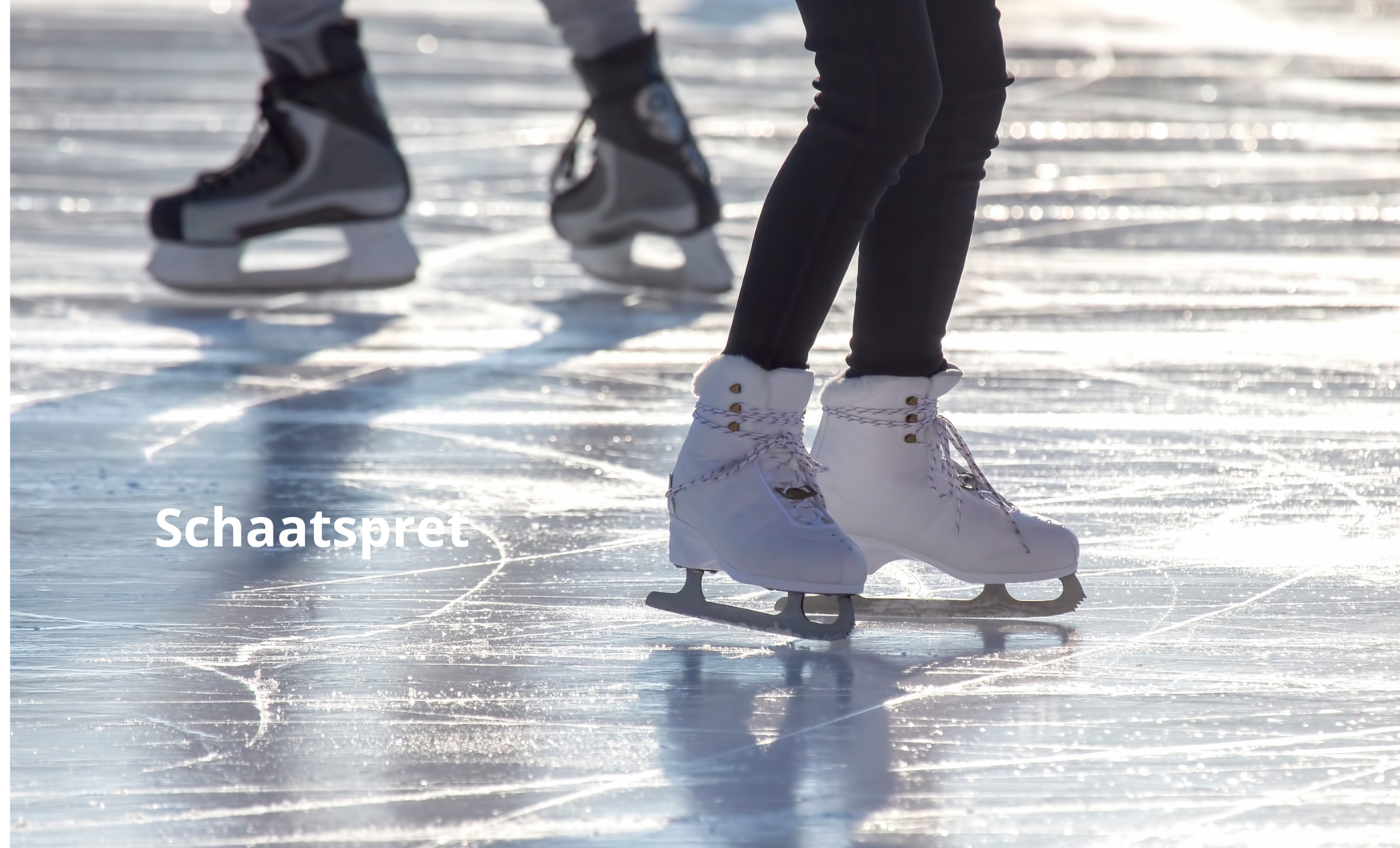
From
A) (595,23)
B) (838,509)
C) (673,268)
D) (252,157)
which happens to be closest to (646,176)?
(673,268)

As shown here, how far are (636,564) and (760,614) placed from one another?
11.3 inches

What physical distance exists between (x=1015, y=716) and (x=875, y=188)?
1.76ft

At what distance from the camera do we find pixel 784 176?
1.97 m

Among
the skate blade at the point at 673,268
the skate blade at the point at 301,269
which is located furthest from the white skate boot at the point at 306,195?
the skate blade at the point at 673,268

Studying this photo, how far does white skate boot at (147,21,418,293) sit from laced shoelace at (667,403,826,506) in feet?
7.00

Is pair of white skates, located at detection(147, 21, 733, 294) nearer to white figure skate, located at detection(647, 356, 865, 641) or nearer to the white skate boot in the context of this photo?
the white skate boot

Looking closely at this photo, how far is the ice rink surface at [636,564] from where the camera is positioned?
62.2 inches

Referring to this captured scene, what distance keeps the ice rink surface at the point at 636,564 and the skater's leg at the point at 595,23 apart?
0.51 m

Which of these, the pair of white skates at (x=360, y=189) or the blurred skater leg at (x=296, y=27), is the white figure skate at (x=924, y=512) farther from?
the blurred skater leg at (x=296, y=27)

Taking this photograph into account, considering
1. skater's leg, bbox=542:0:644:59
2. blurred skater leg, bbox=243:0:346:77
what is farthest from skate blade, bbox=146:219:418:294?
skater's leg, bbox=542:0:644:59

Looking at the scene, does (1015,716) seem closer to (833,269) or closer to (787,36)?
(833,269)

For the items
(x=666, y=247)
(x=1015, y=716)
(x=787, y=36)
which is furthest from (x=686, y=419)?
(x=787, y=36)

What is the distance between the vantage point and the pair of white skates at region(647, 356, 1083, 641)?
1.97 m

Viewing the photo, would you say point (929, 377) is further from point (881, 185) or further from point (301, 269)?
point (301, 269)
